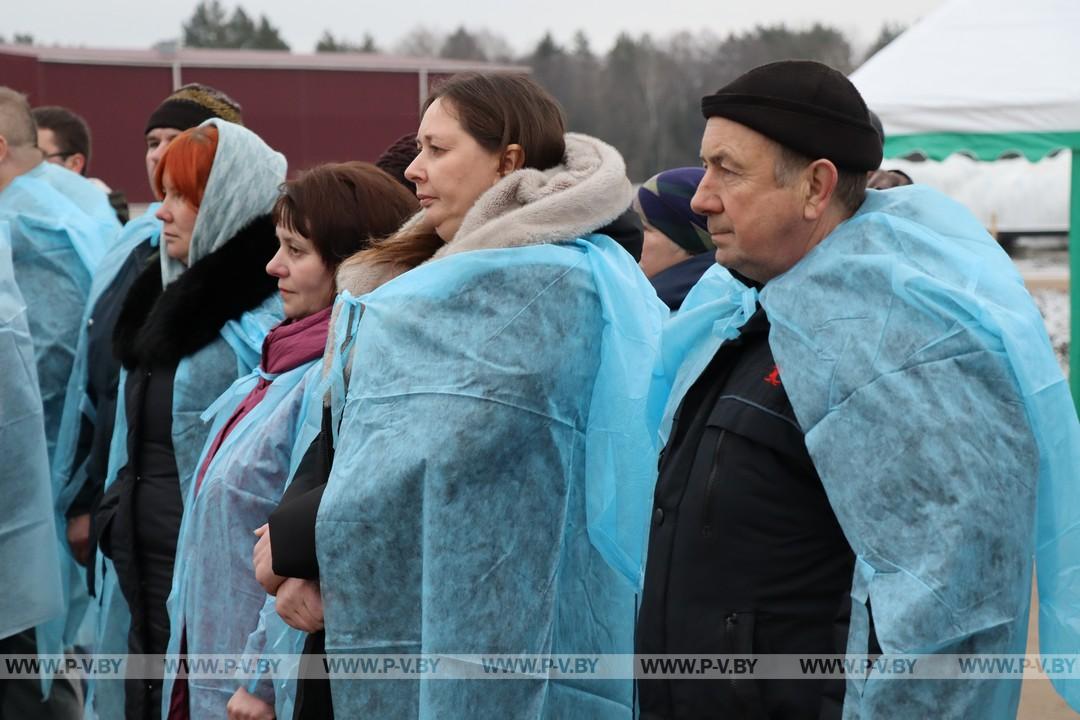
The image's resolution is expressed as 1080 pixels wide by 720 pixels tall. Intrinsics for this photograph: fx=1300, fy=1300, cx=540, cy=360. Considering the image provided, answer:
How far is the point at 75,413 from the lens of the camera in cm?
451

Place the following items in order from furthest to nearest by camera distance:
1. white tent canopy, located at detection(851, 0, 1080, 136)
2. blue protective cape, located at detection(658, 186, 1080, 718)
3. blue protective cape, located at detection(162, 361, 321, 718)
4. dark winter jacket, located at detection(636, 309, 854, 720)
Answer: white tent canopy, located at detection(851, 0, 1080, 136) → blue protective cape, located at detection(162, 361, 321, 718) → dark winter jacket, located at detection(636, 309, 854, 720) → blue protective cape, located at detection(658, 186, 1080, 718)

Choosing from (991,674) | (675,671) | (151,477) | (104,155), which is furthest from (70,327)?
(104,155)

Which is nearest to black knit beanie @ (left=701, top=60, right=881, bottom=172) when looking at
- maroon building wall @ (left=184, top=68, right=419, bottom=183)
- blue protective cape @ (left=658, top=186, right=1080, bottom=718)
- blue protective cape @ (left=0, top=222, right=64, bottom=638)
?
blue protective cape @ (left=658, top=186, right=1080, bottom=718)

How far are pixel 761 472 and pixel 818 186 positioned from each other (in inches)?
19.1

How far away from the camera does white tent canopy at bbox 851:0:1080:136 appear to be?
6906 mm

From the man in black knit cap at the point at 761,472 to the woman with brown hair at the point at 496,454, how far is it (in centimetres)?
36

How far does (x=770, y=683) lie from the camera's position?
2102 mm

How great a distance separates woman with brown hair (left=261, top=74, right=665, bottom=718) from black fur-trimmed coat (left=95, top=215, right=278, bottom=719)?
1.04 meters

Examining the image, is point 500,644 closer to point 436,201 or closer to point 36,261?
point 436,201

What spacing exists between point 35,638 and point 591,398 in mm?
2625

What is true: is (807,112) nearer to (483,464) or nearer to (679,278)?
(483,464)

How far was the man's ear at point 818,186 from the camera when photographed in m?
2.15

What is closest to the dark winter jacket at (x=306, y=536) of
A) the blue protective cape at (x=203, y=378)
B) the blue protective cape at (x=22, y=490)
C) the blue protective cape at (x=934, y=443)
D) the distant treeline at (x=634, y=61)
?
the blue protective cape at (x=203, y=378)

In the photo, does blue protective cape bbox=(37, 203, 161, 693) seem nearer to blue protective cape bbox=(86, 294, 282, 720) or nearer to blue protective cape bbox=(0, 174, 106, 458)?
blue protective cape bbox=(0, 174, 106, 458)
